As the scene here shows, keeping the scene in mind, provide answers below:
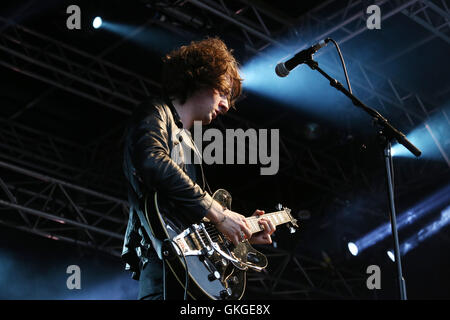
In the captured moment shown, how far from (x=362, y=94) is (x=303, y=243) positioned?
3386 mm

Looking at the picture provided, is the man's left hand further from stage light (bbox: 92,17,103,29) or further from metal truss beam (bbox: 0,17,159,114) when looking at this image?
metal truss beam (bbox: 0,17,159,114)

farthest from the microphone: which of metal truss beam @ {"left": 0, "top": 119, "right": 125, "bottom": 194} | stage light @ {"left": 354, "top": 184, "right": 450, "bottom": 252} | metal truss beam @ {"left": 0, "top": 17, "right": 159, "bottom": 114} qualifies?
stage light @ {"left": 354, "top": 184, "right": 450, "bottom": 252}

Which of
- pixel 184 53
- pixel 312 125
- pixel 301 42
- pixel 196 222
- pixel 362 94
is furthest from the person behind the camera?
pixel 312 125

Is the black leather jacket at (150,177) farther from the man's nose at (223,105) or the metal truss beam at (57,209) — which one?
the metal truss beam at (57,209)

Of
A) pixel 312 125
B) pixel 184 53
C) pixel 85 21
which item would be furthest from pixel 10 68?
pixel 184 53

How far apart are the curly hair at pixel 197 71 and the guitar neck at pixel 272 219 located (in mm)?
712

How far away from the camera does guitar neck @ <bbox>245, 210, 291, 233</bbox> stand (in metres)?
3.40

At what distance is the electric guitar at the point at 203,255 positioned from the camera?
2.66 meters

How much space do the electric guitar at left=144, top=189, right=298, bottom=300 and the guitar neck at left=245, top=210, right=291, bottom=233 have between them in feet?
0.43

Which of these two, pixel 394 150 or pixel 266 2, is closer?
pixel 266 2

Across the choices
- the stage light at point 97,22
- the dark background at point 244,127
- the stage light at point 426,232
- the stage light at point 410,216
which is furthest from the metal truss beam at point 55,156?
the stage light at point 426,232

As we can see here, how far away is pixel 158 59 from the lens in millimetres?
7988

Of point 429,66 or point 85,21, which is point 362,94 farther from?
point 85,21

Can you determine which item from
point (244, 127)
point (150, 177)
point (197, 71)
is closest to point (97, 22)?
point (244, 127)
